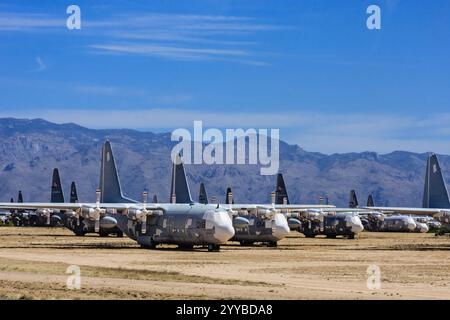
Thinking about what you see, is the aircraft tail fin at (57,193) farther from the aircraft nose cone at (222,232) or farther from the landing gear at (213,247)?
the aircraft nose cone at (222,232)

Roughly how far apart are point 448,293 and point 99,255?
32583 mm

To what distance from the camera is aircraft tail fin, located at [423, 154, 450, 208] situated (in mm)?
84500

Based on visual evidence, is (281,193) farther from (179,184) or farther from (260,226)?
(260,226)

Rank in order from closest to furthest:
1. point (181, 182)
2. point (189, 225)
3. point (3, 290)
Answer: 1. point (3, 290)
2. point (189, 225)
3. point (181, 182)

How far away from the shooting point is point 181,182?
84188 millimetres

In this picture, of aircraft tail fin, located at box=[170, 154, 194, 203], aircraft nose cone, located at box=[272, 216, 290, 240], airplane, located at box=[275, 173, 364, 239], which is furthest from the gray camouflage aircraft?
aircraft nose cone, located at box=[272, 216, 290, 240]

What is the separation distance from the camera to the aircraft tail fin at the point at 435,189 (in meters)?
84.5

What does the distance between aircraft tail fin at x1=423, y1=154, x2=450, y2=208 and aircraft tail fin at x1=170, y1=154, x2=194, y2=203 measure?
2273 cm

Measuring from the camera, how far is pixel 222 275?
43.7 metres

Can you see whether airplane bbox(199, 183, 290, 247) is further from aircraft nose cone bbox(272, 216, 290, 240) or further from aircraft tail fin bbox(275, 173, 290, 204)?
aircraft tail fin bbox(275, 173, 290, 204)

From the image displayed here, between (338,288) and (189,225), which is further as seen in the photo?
(189,225)

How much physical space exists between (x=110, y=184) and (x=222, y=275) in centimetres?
4608
